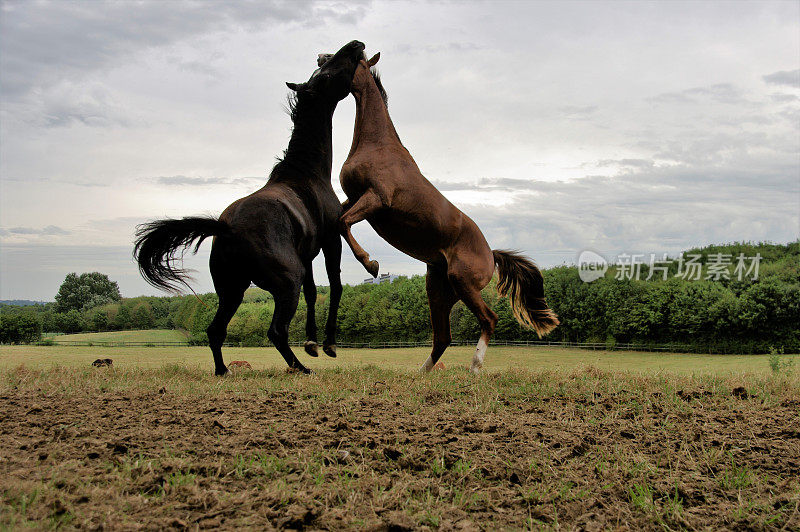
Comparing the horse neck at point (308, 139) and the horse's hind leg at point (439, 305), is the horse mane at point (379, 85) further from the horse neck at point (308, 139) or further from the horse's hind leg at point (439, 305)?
the horse's hind leg at point (439, 305)

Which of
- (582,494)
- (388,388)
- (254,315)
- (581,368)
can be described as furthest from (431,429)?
(254,315)

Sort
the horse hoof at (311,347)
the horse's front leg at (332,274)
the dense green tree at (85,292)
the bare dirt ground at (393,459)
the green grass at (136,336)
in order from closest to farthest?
the bare dirt ground at (393,459), the horse hoof at (311,347), the horse's front leg at (332,274), the green grass at (136,336), the dense green tree at (85,292)

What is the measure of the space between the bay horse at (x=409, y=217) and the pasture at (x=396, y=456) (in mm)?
1808

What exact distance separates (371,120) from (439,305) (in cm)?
273

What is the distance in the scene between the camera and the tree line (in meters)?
20.1

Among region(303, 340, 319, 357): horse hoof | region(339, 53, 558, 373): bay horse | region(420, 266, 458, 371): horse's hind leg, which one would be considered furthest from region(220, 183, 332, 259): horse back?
region(420, 266, 458, 371): horse's hind leg

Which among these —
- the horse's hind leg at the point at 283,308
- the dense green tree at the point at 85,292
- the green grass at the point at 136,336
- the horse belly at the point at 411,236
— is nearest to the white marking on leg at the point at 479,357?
the horse belly at the point at 411,236

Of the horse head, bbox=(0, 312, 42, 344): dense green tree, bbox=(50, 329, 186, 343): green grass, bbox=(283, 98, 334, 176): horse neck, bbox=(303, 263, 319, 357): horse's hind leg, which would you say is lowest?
bbox=(50, 329, 186, 343): green grass

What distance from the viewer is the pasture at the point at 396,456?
262cm

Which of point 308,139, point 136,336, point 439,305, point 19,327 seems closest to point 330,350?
point 439,305

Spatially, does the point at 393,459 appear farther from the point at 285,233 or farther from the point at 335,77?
the point at 335,77

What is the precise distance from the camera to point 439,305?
7.96 m

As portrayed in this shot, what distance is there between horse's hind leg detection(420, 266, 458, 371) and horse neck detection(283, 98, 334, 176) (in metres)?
2.14

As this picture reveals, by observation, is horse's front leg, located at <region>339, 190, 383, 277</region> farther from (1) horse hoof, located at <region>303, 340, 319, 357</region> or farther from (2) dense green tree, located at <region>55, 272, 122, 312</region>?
(2) dense green tree, located at <region>55, 272, 122, 312</region>
